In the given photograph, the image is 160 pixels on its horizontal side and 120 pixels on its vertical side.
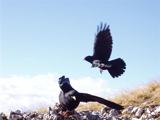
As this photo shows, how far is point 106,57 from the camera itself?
24.3ft

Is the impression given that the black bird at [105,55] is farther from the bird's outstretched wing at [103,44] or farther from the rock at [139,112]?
the rock at [139,112]

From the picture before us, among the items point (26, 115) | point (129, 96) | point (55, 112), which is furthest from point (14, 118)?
point (129, 96)

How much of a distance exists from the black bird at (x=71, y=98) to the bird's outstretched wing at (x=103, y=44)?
3211 millimetres

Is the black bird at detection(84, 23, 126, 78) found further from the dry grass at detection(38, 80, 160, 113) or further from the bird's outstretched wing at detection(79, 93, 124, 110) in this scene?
the bird's outstretched wing at detection(79, 93, 124, 110)

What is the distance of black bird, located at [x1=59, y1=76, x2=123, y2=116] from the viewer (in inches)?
159

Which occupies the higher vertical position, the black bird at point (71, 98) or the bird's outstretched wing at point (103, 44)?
the bird's outstretched wing at point (103, 44)

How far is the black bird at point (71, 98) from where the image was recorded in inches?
159

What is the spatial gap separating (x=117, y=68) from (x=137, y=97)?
2.23m

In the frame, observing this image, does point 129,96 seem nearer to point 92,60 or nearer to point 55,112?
point 92,60

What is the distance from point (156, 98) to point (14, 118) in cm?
544

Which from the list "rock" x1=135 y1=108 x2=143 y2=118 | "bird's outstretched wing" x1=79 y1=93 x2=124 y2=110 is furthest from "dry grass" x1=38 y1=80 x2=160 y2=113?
"bird's outstretched wing" x1=79 y1=93 x2=124 y2=110

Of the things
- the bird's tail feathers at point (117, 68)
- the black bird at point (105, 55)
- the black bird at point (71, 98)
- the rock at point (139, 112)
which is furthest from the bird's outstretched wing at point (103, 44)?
the black bird at point (71, 98)

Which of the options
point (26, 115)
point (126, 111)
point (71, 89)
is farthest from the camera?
point (126, 111)

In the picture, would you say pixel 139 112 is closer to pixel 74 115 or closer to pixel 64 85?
pixel 74 115
